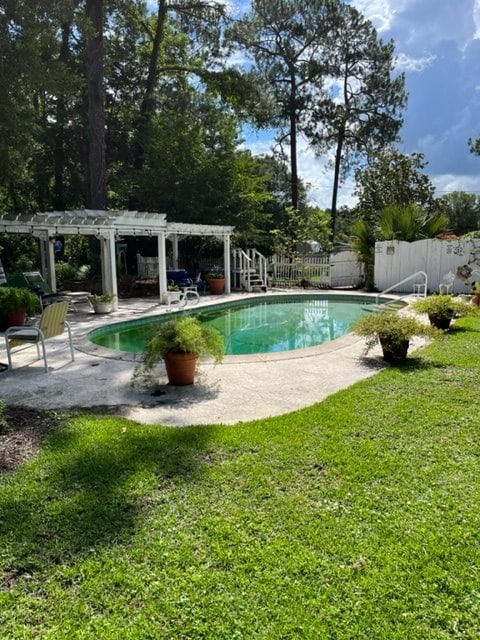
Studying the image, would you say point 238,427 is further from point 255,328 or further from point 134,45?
point 134,45

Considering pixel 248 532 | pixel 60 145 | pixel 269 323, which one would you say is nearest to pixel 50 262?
pixel 60 145

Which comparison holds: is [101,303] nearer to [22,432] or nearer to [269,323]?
[269,323]

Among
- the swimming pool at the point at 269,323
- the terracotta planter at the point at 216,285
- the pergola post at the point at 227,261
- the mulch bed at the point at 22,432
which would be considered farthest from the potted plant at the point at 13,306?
the pergola post at the point at 227,261

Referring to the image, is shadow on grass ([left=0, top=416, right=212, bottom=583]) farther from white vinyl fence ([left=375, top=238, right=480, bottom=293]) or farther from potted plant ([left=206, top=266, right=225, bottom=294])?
white vinyl fence ([left=375, top=238, right=480, bottom=293])

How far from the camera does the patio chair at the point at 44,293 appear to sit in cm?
1256

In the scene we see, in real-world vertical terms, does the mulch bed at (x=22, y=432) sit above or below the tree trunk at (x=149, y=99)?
below

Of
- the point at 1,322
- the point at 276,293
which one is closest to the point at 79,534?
the point at 1,322

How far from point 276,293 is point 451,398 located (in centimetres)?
1279

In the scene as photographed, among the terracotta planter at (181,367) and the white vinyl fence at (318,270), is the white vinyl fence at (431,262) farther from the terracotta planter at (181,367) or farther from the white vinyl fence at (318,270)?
the terracotta planter at (181,367)

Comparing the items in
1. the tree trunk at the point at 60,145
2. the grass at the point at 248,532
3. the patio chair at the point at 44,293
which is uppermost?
the tree trunk at the point at 60,145

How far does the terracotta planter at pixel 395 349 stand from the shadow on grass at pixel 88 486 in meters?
3.45

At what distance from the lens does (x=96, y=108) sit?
16.4 meters

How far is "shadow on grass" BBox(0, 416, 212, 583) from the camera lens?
8.33 ft

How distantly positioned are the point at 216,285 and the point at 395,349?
36.8 ft
